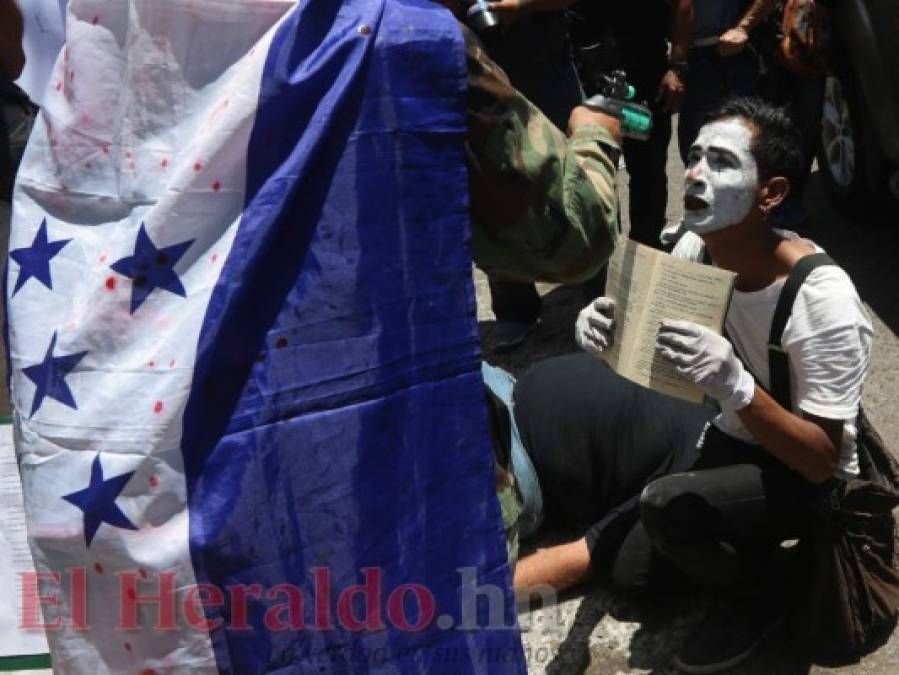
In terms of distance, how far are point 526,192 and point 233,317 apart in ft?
1.63

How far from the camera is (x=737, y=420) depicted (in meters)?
2.82

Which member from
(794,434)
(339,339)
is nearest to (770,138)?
(794,434)

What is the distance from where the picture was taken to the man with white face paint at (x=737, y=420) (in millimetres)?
2512

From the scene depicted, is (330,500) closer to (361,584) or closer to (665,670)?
(361,584)

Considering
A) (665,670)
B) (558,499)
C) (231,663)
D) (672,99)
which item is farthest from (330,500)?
(672,99)

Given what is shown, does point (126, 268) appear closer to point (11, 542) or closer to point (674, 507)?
point (11, 542)

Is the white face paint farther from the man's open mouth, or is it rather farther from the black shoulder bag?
the black shoulder bag

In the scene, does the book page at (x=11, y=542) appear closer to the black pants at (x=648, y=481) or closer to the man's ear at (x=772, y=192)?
the black pants at (x=648, y=481)

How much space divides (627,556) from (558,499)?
A: 385 mm

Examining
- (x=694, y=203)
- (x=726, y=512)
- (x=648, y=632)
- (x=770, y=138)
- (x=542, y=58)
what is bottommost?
(x=648, y=632)

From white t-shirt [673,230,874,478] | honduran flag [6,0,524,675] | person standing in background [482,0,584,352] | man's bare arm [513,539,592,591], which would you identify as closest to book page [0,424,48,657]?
honduran flag [6,0,524,675]

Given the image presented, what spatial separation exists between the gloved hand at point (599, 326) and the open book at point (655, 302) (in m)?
0.02

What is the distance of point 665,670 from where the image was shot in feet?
9.75

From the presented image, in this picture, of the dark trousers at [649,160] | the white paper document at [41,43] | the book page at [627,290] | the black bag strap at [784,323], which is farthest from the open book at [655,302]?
the dark trousers at [649,160]
